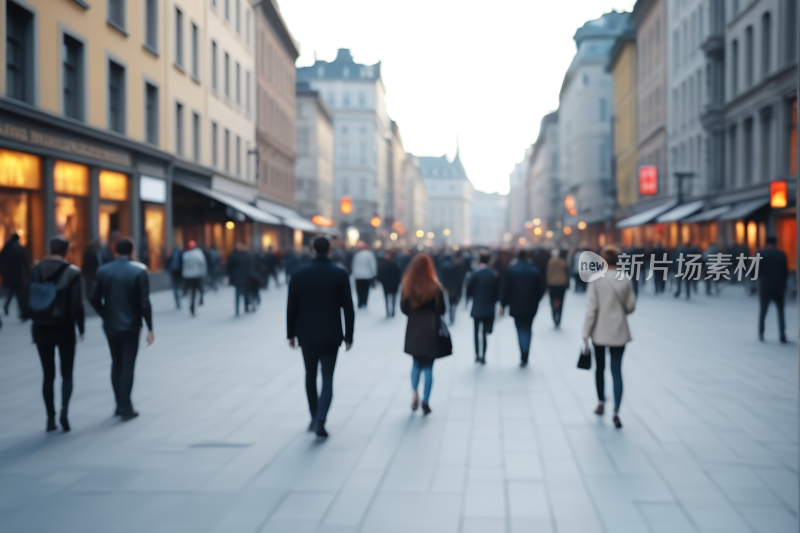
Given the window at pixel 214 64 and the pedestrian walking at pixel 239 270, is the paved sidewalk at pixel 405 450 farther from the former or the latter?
the window at pixel 214 64

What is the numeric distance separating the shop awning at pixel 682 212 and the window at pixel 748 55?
645 cm

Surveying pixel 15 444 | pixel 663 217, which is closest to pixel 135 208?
pixel 15 444

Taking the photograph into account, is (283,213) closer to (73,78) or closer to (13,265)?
(73,78)

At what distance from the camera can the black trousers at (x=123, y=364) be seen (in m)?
8.59

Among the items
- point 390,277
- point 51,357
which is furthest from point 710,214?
point 51,357

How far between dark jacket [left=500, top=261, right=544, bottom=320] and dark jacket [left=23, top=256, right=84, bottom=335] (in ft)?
21.9

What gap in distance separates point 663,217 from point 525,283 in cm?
3096

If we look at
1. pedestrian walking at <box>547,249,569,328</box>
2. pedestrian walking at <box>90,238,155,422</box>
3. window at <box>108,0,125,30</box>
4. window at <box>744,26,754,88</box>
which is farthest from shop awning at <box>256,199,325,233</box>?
pedestrian walking at <box>90,238,155,422</box>

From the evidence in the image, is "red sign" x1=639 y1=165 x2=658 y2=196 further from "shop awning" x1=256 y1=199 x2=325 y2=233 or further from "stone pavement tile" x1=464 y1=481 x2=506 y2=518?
"stone pavement tile" x1=464 y1=481 x2=506 y2=518

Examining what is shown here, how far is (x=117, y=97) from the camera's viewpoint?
25297 millimetres

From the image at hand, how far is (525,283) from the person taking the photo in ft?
43.4

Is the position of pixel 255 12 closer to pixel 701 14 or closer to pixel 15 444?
pixel 701 14

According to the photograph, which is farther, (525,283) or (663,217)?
(663,217)

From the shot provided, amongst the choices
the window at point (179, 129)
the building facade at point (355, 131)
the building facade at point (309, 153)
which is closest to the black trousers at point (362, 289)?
the window at point (179, 129)
